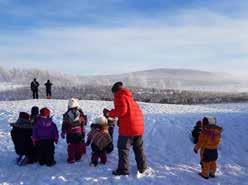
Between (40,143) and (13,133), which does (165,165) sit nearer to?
(40,143)

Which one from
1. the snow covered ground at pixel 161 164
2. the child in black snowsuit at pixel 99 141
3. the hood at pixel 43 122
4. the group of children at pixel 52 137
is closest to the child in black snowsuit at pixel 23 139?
the group of children at pixel 52 137

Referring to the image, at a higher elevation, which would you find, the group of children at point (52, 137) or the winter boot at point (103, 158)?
the group of children at point (52, 137)

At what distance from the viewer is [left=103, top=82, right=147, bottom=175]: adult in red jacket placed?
39.4 feet

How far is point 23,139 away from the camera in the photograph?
14.0 meters

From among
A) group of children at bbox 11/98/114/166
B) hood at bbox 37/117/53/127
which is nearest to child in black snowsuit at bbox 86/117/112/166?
group of children at bbox 11/98/114/166

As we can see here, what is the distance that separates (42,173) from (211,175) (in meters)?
4.28

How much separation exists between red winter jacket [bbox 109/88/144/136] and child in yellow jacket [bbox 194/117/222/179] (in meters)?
1.65

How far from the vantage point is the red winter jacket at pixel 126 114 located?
1198 centimetres

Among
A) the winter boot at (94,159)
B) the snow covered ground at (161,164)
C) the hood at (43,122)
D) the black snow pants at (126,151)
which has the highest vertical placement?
the hood at (43,122)

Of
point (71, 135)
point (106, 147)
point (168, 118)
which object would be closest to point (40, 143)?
point (71, 135)

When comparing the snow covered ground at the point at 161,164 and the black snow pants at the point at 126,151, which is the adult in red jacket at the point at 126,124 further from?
the snow covered ground at the point at 161,164

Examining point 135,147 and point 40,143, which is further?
point 40,143

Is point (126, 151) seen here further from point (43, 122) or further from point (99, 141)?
point (43, 122)

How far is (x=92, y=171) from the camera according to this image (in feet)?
41.7
